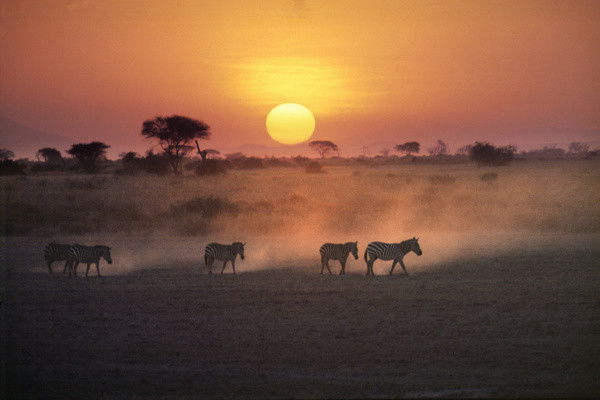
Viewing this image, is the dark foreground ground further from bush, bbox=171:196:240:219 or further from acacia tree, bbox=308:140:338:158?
acacia tree, bbox=308:140:338:158

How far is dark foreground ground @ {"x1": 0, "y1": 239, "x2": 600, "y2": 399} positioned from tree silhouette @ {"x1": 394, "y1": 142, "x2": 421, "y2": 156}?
137m

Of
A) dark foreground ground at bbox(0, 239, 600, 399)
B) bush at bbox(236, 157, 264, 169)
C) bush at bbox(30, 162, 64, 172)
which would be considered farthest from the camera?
bush at bbox(236, 157, 264, 169)

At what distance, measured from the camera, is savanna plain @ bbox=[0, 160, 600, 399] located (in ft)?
33.4

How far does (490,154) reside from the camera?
323 feet

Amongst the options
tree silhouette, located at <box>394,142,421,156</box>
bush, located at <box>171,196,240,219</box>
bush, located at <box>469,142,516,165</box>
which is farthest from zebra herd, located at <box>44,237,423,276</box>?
tree silhouette, located at <box>394,142,421,156</box>

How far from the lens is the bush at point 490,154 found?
97875 millimetres

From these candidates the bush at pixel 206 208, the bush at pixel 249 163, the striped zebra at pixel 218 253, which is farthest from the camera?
the bush at pixel 249 163

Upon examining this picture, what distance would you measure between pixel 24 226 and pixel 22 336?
2004 cm

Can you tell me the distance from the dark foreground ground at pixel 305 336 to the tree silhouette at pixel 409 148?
137 meters

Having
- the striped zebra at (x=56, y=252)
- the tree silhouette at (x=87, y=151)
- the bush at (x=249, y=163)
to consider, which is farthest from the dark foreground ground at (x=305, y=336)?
the bush at (x=249, y=163)

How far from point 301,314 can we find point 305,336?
1777 mm

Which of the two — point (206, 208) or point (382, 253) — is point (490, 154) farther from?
point (382, 253)

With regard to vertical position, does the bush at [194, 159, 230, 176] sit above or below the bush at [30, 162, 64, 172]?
below

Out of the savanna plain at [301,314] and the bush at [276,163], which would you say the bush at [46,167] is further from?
the savanna plain at [301,314]
